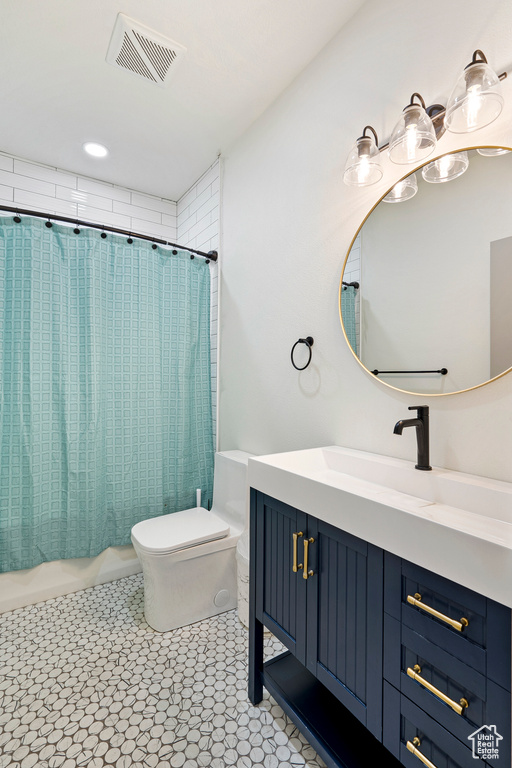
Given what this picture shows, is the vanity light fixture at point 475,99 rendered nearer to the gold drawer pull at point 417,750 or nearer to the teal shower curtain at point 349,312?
the teal shower curtain at point 349,312

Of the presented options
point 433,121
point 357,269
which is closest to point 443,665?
point 357,269

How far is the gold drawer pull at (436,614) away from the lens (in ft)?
2.28

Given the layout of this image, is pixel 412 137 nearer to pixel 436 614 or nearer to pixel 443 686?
pixel 436 614

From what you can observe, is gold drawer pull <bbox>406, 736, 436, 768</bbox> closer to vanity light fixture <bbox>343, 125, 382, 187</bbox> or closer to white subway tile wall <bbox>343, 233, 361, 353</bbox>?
white subway tile wall <bbox>343, 233, 361, 353</bbox>

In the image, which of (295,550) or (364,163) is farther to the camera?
(364,163)

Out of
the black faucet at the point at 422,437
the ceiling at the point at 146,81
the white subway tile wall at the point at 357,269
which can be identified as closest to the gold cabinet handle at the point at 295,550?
the black faucet at the point at 422,437

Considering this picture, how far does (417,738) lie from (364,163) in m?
1.63

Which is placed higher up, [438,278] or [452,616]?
[438,278]

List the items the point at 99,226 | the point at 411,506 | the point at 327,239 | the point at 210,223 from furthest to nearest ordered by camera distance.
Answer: the point at 210,223 < the point at 99,226 < the point at 327,239 < the point at 411,506

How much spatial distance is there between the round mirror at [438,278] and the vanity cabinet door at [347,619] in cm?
57

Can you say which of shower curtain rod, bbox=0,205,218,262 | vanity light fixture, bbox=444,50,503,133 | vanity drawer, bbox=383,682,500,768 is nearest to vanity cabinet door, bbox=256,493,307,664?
vanity drawer, bbox=383,682,500,768

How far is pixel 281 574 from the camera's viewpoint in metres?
1.21

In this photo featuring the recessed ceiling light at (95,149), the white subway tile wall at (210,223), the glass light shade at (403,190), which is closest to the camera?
the glass light shade at (403,190)

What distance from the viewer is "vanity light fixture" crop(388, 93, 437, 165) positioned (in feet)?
3.55
